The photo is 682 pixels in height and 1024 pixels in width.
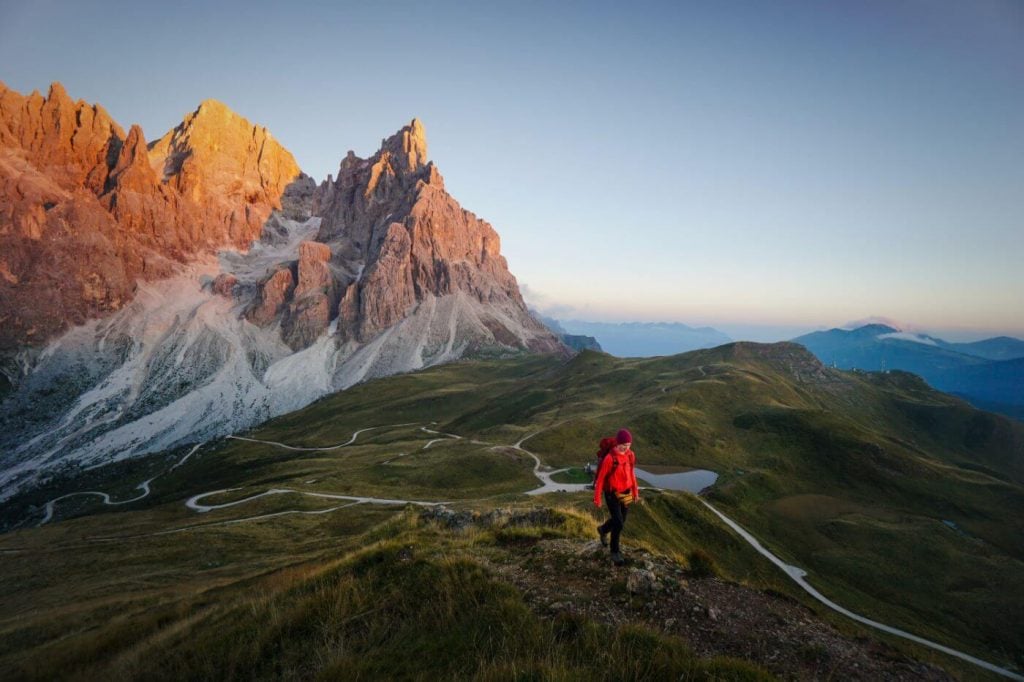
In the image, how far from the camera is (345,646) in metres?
9.03

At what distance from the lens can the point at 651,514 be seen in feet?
145

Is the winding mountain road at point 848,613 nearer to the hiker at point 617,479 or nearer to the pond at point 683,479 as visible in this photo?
the pond at point 683,479

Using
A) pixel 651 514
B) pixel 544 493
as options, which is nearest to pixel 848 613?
pixel 651 514

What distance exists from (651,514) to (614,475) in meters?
32.3

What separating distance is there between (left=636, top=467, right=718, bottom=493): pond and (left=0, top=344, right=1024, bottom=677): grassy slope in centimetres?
329

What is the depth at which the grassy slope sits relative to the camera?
3025 cm

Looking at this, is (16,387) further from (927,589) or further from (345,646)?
(927,589)

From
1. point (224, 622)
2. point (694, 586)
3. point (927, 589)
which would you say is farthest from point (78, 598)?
point (927, 589)

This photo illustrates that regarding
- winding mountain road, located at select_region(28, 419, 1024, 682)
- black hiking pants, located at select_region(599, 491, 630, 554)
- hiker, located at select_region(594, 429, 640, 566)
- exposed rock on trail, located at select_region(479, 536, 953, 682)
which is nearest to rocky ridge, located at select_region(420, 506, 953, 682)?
exposed rock on trail, located at select_region(479, 536, 953, 682)

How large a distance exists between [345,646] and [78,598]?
35.8 metres

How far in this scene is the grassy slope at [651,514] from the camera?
99.2ft

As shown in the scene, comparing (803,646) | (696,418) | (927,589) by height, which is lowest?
(927,589)

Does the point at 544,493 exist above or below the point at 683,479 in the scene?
above

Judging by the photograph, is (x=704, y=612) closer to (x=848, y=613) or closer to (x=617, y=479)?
(x=617, y=479)
